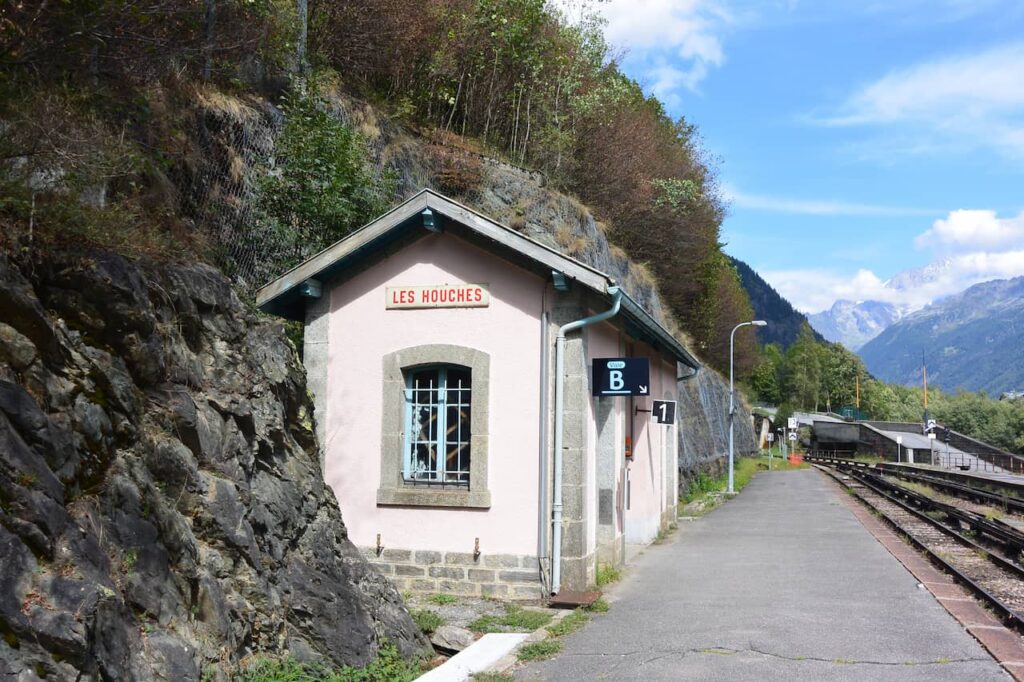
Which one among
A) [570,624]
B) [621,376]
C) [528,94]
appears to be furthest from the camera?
[528,94]

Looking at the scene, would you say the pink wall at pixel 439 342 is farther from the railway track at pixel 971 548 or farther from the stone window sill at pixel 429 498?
the railway track at pixel 971 548

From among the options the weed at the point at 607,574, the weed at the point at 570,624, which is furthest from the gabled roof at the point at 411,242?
the weed at the point at 570,624

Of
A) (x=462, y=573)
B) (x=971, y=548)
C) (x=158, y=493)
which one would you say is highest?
(x=158, y=493)

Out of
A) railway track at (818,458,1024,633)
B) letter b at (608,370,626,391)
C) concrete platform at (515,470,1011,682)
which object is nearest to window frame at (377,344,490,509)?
letter b at (608,370,626,391)

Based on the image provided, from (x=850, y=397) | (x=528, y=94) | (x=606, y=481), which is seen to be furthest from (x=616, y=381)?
(x=850, y=397)

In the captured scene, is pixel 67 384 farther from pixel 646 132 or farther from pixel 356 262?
pixel 646 132

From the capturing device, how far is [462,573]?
34.9 feet

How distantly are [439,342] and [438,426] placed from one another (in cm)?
104

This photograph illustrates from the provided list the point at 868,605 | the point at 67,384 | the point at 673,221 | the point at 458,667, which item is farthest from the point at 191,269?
the point at 673,221

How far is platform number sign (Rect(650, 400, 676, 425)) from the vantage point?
1516 centimetres

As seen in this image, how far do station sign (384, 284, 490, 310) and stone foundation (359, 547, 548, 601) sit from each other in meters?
3.00

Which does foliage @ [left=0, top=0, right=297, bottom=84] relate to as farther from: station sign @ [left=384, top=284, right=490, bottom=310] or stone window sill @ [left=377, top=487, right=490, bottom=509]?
stone window sill @ [left=377, top=487, right=490, bottom=509]

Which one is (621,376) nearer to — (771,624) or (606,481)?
(606,481)

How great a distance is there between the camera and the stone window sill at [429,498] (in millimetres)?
10609
